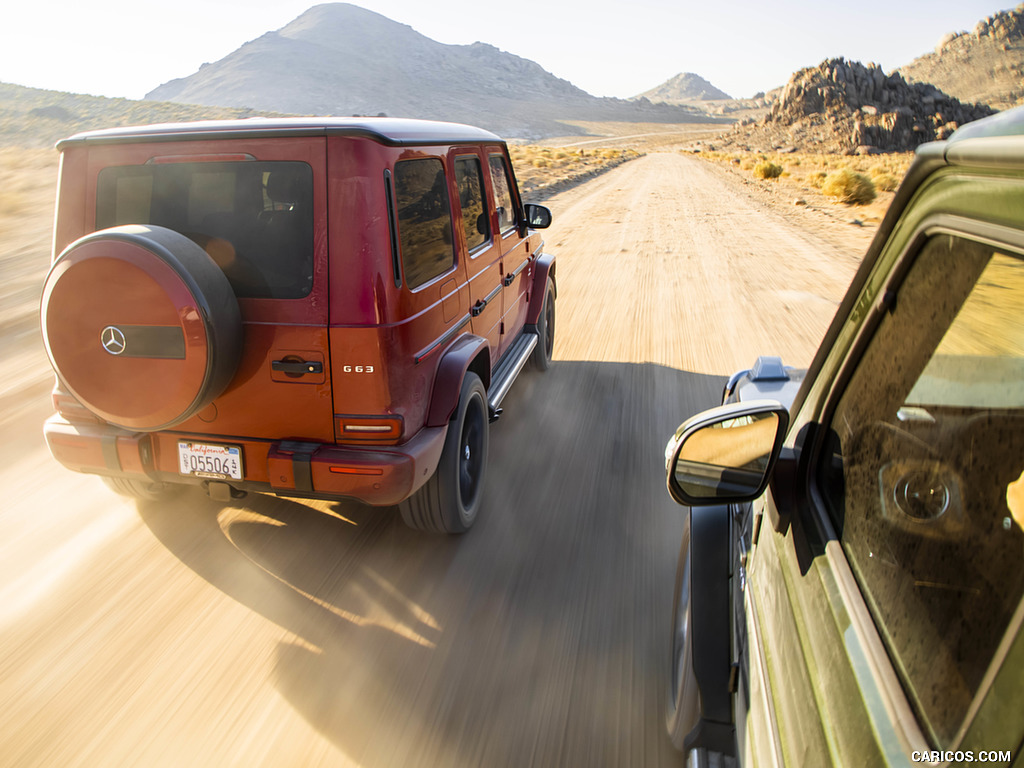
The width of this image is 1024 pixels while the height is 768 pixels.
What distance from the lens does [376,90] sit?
153125mm

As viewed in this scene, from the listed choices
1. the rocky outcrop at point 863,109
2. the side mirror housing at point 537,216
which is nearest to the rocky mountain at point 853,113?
the rocky outcrop at point 863,109

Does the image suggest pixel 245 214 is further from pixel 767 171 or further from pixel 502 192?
pixel 767 171

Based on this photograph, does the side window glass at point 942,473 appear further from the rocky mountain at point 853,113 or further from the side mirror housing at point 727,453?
the rocky mountain at point 853,113

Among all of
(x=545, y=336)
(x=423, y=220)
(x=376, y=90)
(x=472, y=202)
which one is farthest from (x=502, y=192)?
(x=376, y=90)

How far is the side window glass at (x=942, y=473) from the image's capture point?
0.87m

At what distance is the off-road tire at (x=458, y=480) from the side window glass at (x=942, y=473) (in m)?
2.19

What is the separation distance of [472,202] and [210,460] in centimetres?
201

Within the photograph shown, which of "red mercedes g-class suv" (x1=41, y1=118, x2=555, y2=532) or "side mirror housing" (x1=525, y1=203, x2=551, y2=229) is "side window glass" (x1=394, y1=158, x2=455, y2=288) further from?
"side mirror housing" (x1=525, y1=203, x2=551, y2=229)

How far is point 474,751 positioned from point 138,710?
47.6 inches

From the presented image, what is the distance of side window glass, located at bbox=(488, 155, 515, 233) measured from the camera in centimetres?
459

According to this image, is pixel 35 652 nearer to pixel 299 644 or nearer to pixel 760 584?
pixel 299 644

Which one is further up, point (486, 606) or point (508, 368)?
point (508, 368)

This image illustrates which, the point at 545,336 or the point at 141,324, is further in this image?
the point at 545,336

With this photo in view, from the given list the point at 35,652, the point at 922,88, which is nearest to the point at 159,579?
the point at 35,652
